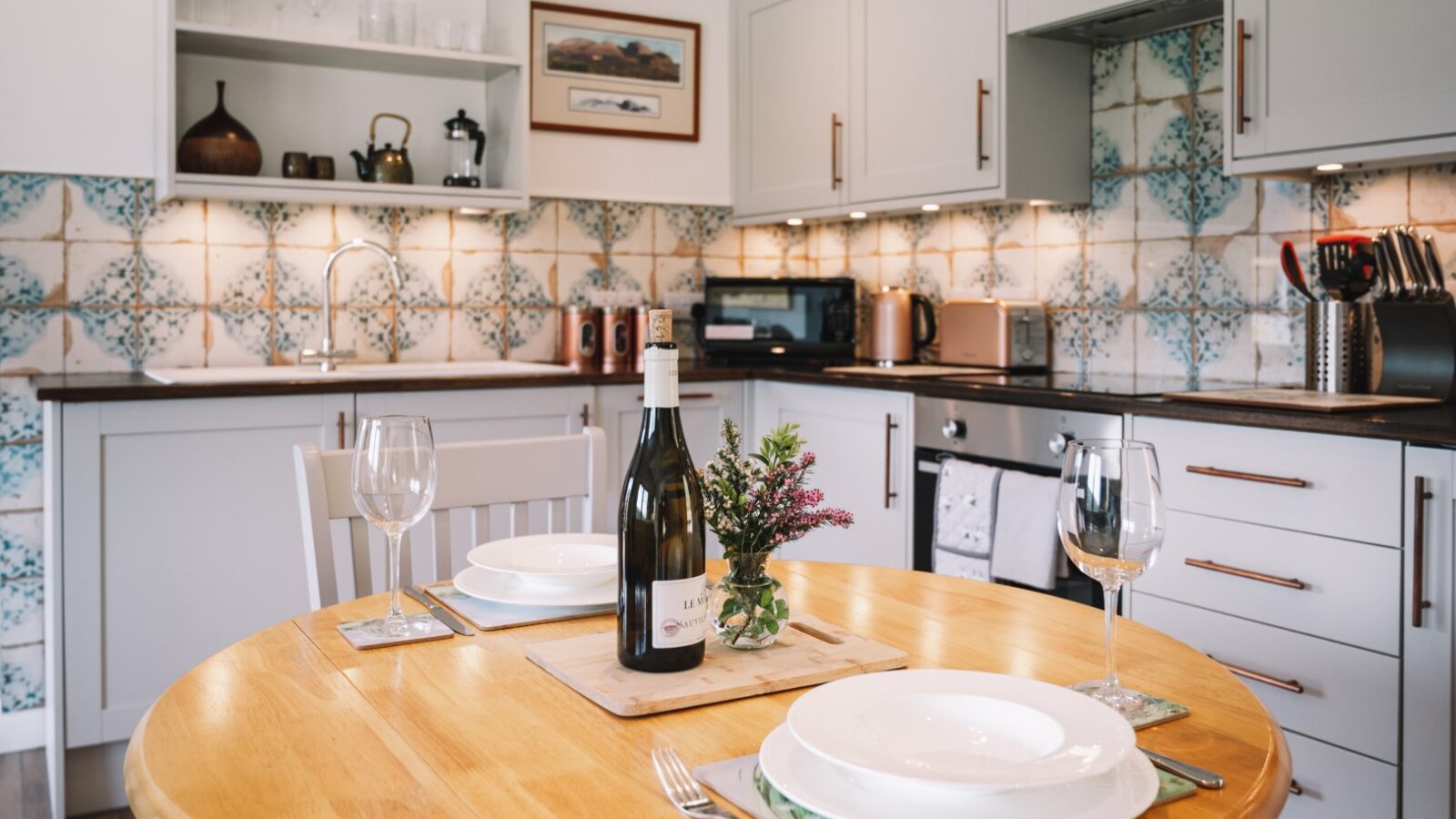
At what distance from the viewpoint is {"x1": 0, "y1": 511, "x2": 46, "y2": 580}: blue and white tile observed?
Answer: 302cm

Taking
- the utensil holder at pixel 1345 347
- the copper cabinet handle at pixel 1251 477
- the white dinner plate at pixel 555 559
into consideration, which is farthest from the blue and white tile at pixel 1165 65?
the white dinner plate at pixel 555 559

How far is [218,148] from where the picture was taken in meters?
3.13

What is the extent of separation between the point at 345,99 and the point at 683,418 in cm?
140

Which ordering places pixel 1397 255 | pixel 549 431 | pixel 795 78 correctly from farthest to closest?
pixel 795 78 → pixel 549 431 → pixel 1397 255

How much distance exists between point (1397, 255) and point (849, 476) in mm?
1426

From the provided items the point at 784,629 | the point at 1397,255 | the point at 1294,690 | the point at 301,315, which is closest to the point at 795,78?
the point at 301,315

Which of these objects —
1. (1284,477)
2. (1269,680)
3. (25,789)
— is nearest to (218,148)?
(25,789)

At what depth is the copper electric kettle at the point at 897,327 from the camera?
364 centimetres

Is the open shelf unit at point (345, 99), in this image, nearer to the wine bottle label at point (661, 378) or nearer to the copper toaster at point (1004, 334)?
the copper toaster at point (1004, 334)

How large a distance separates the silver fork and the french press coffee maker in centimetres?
Result: 286

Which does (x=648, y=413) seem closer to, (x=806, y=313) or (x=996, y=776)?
(x=996, y=776)

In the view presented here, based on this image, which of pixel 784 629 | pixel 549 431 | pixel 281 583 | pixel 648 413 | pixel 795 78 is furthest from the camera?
pixel 795 78

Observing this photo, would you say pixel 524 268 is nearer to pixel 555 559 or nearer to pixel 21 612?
pixel 21 612

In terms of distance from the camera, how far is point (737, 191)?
413 centimetres
